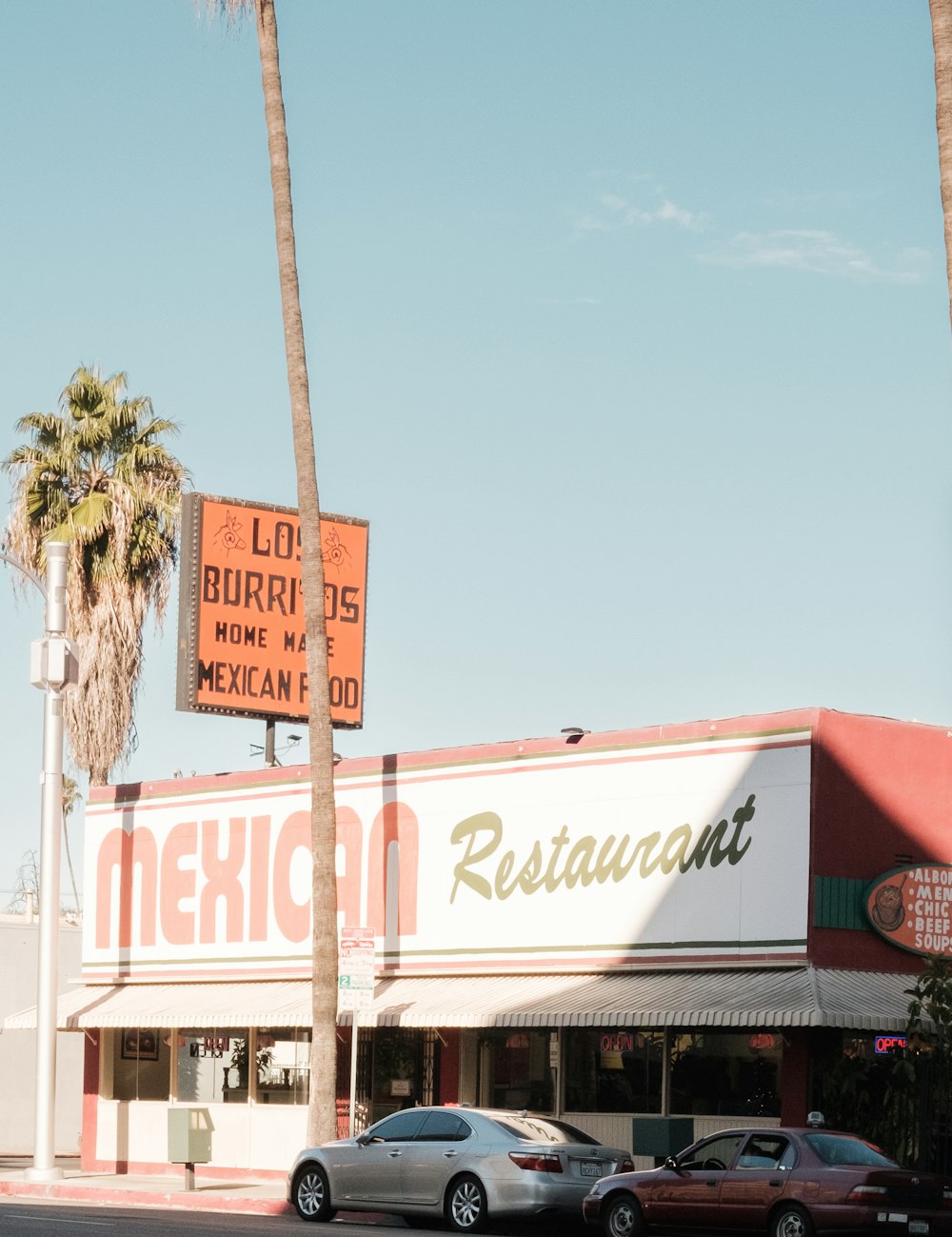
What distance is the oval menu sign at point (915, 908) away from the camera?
23748mm

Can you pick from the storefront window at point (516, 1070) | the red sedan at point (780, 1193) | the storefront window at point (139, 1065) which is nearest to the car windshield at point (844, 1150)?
the red sedan at point (780, 1193)

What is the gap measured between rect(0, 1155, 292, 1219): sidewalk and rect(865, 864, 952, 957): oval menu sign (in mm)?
7109

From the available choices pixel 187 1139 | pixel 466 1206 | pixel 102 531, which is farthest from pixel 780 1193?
pixel 102 531

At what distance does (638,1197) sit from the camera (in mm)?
20406

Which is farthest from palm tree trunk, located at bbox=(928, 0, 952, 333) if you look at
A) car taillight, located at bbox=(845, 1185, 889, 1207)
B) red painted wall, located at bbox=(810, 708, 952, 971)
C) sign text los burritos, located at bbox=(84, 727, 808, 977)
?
car taillight, located at bbox=(845, 1185, 889, 1207)

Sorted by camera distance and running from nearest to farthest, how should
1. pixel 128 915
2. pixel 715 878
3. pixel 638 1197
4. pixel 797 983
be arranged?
pixel 638 1197 < pixel 797 983 < pixel 715 878 < pixel 128 915

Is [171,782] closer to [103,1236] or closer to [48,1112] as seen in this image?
[48,1112]

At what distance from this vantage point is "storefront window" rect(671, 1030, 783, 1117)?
2384 centimetres

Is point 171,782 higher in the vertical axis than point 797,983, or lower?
higher

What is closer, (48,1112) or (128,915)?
(48,1112)

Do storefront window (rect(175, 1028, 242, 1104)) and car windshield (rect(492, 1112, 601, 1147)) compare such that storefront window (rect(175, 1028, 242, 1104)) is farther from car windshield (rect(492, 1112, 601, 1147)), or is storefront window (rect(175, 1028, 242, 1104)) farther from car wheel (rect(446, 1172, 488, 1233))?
car wheel (rect(446, 1172, 488, 1233))

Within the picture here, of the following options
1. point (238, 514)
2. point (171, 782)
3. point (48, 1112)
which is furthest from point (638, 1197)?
point (238, 514)

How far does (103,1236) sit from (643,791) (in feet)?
32.5

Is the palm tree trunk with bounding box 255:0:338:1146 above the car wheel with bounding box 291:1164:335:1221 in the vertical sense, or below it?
above
